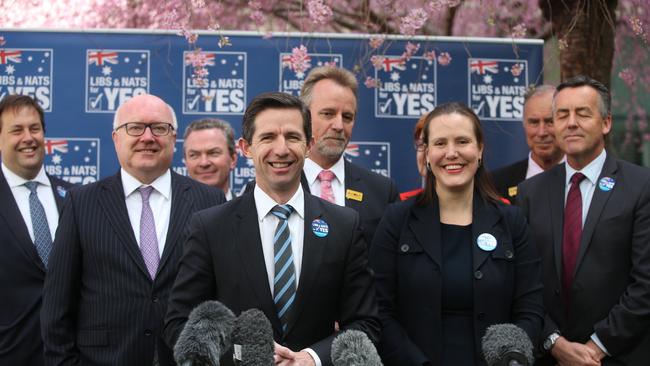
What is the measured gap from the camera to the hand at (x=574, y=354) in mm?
3766

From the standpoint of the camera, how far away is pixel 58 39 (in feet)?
20.9

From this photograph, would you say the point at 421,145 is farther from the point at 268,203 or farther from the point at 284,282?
the point at 284,282

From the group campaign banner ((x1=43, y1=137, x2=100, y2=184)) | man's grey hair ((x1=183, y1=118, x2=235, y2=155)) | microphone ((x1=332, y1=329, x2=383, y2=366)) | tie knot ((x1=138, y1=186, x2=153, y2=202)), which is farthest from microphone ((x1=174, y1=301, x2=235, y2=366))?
campaign banner ((x1=43, y1=137, x2=100, y2=184))

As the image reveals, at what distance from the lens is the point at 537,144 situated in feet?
18.0

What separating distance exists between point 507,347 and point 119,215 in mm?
2059

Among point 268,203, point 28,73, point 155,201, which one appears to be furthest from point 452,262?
point 28,73

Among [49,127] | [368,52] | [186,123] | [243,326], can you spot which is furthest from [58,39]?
[243,326]

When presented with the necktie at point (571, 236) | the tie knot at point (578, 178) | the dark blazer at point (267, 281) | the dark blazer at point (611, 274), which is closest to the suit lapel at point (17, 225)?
the dark blazer at point (267, 281)

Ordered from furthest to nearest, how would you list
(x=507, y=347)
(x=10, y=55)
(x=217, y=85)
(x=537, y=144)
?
(x=217, y=85) < (x=10, y=55) < (x=537, y=144) < (x=507, y=347)

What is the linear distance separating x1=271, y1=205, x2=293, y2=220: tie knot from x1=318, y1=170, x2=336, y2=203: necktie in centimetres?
125

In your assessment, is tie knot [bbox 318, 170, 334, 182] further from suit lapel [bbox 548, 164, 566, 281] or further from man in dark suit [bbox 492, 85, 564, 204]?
man in dark suit [bbox 492, 85, 564, 204]

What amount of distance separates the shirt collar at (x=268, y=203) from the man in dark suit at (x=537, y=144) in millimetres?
2486

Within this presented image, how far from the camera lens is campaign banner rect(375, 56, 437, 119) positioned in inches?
257

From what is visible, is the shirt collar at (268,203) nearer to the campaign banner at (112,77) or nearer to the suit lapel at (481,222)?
the suit lapel at (481,222)
